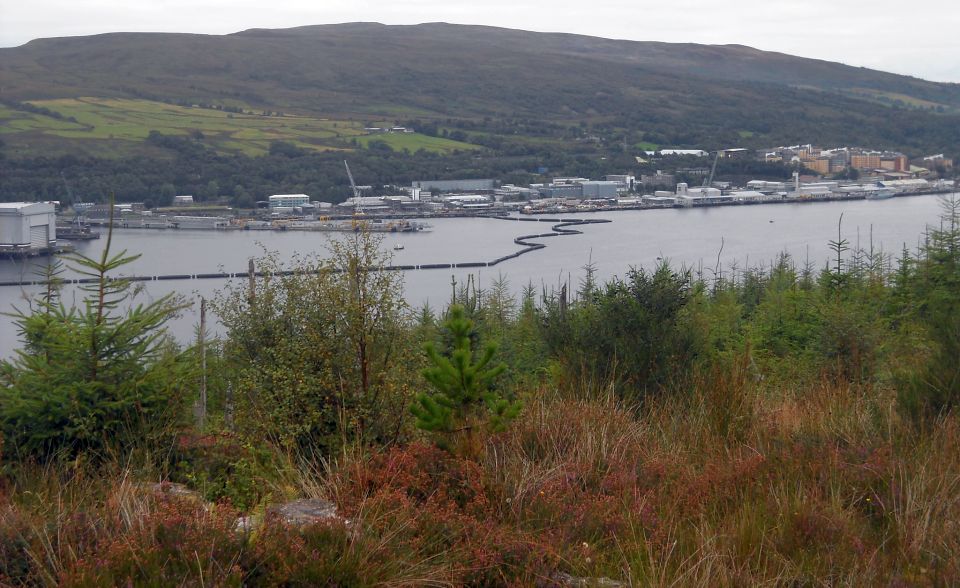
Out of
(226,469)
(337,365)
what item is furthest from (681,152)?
(226,469)

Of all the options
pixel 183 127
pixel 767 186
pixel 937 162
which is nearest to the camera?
pixel 767 186

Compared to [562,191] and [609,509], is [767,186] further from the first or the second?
[609,509]

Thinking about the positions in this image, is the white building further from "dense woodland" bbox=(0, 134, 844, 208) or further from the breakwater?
the breakwater

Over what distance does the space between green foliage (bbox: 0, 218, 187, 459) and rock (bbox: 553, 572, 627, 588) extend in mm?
2120

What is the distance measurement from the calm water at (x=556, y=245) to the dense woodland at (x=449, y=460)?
9762 mm

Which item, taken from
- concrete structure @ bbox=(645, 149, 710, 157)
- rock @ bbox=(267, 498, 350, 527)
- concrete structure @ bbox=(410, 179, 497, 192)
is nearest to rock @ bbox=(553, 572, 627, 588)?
rock @ bbox=(267, 498, 350, 527)

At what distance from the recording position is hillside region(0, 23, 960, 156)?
58.2 meters

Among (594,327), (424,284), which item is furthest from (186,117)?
(594,327)

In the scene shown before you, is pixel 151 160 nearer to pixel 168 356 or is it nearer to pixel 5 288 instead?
pixel 5 288

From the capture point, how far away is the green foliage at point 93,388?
4.01 m

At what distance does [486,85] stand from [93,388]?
7339cm

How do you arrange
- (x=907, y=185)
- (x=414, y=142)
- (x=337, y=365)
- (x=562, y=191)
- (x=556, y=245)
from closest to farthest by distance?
(x=337, y=365), (x=556, y=245), (x=562, y=191), (x=907, y=185), (x=414, y=142)

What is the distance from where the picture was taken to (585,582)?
8.89 feet

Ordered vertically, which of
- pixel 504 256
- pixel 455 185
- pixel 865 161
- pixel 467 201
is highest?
pixel 865 161
